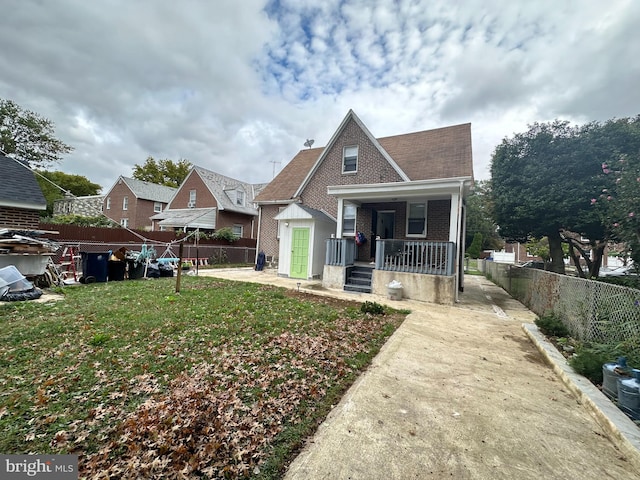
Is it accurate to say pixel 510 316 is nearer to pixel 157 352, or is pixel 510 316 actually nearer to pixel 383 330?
pixel 383 330

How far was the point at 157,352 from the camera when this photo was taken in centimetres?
377

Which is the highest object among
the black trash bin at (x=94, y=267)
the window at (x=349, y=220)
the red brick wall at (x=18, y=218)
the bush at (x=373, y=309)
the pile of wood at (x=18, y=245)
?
the window at (x=349, y=220)

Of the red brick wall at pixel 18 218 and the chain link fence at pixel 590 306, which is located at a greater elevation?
the red brick wall at pixel 18 218

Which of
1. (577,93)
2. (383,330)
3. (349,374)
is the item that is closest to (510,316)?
(383,330)

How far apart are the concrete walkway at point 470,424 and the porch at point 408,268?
3961mm

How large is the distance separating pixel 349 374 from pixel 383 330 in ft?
7.16

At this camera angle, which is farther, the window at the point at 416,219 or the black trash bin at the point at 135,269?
the window at the point at 416,219

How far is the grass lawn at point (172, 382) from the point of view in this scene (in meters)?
2.03

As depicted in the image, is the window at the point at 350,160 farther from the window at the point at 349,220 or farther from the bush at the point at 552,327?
the bush at the point at 552,327

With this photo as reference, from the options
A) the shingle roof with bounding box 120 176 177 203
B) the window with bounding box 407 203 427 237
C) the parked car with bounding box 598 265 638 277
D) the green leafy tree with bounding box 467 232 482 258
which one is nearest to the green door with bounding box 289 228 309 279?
the window with bounding box 407 203 427 237

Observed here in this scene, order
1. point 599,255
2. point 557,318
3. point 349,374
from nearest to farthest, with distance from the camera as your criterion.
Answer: point 349,374 → point 557,318 → point 599,255

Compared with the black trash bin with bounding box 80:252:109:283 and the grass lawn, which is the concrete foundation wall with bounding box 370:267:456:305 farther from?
the black trash bin with bounding box 80:252:109:283

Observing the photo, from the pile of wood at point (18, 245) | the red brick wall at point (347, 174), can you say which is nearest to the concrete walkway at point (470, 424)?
the red brick wall at point (347, 174)

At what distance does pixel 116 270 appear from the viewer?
32.8 ft
